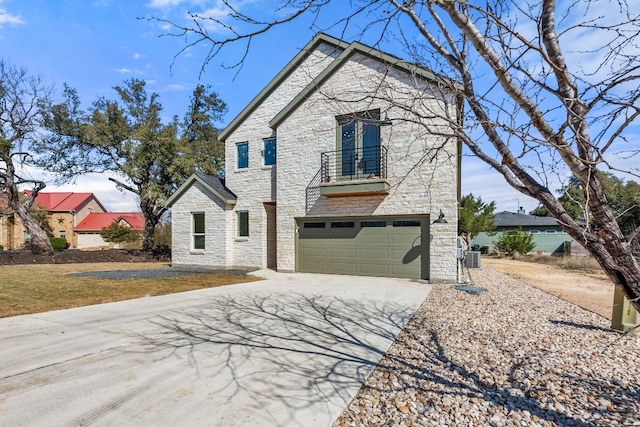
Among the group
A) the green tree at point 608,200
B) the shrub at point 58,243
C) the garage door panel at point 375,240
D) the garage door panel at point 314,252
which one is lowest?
the shrub at point 58,243

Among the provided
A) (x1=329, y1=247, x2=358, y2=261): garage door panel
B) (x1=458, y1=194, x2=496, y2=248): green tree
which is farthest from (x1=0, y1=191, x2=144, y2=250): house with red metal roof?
(x1=458, y1=194, x2=496, y2=248): green tree

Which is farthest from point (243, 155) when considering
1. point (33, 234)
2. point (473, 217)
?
point (473, 217)

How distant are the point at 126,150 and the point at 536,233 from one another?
102ft

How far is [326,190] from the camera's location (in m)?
12.3

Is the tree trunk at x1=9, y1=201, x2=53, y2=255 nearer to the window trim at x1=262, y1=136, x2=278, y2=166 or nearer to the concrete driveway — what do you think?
the window trim at x1=262, y1=136, x2=278, y2=166

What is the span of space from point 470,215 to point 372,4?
2053cm

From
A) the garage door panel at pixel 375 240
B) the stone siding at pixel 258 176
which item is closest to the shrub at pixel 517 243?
the garage door panel at pixel 375 240

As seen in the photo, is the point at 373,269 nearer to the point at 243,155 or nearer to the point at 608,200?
the point at 243,155

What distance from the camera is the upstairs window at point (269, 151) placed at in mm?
14930

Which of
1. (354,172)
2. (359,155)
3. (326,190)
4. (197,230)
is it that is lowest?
(197,230)

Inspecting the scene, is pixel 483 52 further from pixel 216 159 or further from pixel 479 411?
pixel 216 159

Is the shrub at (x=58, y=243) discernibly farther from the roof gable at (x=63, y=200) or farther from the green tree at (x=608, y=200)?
the green tree at (x=608, y=200)

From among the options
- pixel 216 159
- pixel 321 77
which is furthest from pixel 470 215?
pixel 216 159

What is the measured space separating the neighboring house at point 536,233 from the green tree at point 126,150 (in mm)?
22568
